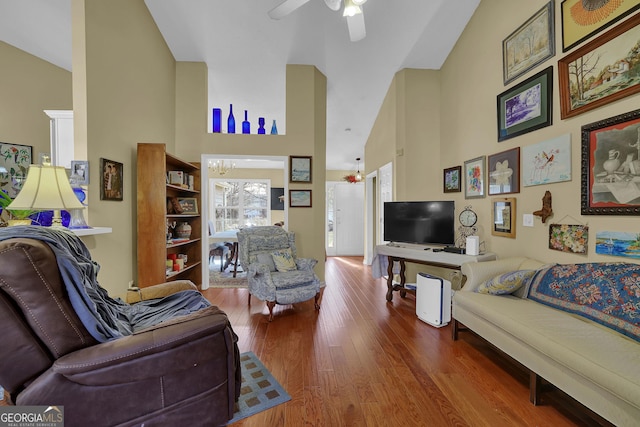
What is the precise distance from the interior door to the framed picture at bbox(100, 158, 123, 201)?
15.7 ft

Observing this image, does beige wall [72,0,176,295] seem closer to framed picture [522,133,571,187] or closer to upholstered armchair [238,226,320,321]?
upholstered armchair [238,226,320,321]

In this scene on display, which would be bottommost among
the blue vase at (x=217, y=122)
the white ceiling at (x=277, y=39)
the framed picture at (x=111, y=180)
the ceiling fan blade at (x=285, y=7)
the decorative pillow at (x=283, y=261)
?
the decorative pillow at (x=283, y=261)

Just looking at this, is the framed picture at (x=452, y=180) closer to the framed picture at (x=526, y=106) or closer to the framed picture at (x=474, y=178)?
the framed picture at (x=474, y=178)

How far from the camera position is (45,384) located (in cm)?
97

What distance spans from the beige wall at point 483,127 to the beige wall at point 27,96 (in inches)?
176

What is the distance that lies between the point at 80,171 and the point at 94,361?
1.89 metres

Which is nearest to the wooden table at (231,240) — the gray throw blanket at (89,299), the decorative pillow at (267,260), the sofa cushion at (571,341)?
the decorative pillow at (267,260)

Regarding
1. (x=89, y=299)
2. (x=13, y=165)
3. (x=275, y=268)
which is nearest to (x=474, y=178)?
(x=275, y=268)

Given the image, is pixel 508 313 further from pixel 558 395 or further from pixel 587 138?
pixel 587 138

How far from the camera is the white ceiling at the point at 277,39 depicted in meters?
2.77

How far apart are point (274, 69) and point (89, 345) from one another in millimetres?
3976

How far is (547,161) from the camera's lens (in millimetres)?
2242

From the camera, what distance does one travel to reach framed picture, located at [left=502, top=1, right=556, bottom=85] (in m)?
2.22

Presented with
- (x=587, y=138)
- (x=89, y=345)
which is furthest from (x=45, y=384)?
(x=587, y=138)
